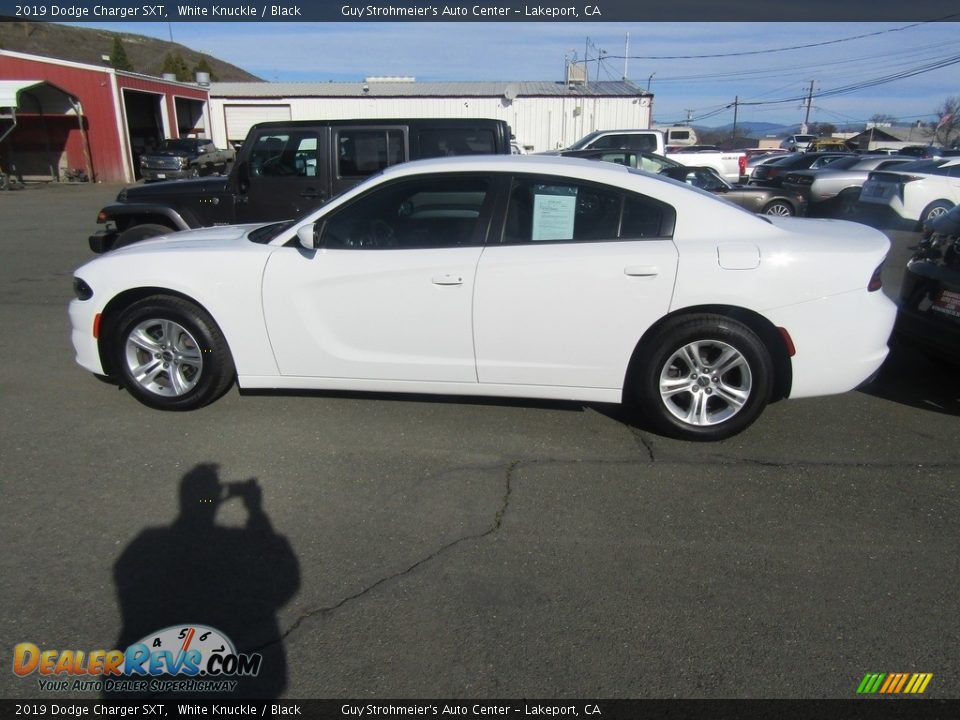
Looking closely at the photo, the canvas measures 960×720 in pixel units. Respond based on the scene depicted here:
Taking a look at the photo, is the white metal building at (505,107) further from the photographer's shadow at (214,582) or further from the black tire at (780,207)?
the photographer's shadow at (214,582)

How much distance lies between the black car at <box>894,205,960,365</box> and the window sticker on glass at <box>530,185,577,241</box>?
258cm

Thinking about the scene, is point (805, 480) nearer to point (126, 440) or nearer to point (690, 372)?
point (690, 372)

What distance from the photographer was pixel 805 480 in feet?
12.4

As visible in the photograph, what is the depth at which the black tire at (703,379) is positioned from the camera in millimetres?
4000

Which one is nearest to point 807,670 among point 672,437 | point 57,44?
point 672,437

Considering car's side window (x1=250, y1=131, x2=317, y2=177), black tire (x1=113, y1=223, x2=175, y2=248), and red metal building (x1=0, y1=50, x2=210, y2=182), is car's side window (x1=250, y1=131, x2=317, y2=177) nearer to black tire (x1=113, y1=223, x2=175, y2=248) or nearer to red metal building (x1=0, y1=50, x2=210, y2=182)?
black tire (x1=113, y1=223, x2=175, y2=248)

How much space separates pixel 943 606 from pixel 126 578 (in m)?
3.30

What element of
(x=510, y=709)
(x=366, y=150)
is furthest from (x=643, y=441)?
(x=366, y=150)

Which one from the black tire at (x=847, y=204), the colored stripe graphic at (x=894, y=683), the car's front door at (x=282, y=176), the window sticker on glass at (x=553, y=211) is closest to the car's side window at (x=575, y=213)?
the window sticker on glass at (x=553, y=211)

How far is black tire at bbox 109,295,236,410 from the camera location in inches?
174

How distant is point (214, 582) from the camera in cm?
291

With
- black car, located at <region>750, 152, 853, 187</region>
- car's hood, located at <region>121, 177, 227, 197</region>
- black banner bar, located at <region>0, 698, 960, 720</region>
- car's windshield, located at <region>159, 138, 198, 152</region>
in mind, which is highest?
car's windshield, located at <region>159, 138, 198, 152</region>

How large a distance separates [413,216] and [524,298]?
2.97 ft

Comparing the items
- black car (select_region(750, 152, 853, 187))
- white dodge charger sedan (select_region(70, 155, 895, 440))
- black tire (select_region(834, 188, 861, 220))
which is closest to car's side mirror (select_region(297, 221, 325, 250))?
white dodge charger sedan (select_region(70, 155, 895, 440))
